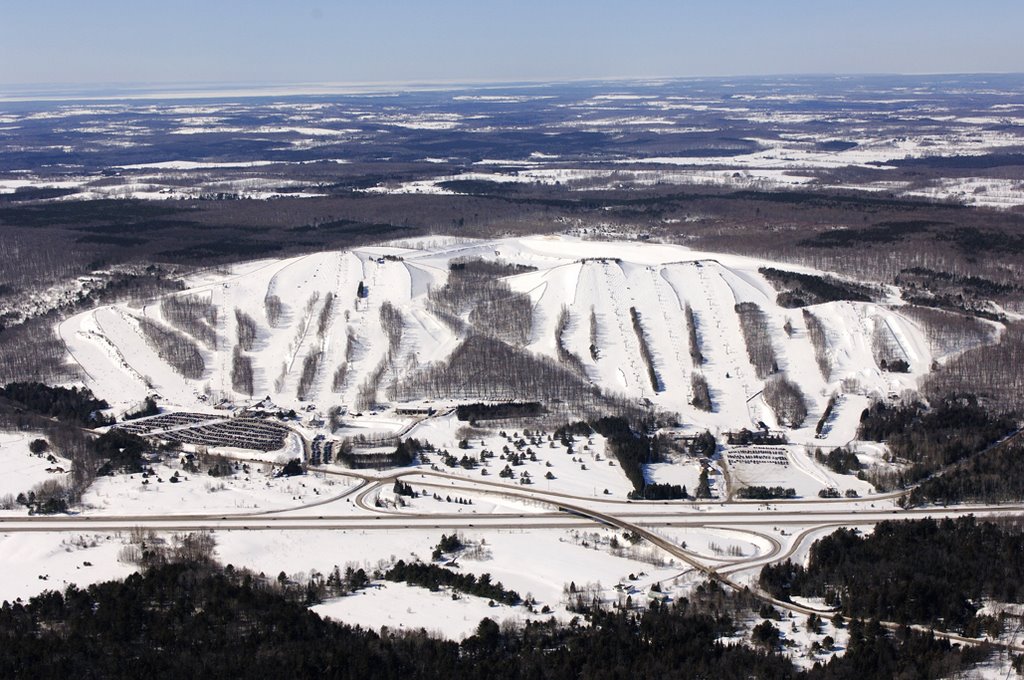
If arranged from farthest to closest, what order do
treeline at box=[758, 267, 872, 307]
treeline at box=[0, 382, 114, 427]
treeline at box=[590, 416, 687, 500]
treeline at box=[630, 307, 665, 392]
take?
1. treeline at box=[758, 267, 872, 307]
2. treeline at box=[630, 307, 665, 392]
3. treeline at box=[0, 382, 114, 427]
4. treeline at box=[590, 416, 687, 500]

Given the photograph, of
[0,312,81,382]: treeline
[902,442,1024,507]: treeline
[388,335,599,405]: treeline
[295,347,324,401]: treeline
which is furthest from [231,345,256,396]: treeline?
[902,442,1024,507]: treeline

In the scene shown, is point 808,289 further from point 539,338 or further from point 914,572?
point 914,572

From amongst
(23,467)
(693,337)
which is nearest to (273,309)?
(23,467)

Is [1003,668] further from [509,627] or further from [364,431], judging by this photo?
[364,431]

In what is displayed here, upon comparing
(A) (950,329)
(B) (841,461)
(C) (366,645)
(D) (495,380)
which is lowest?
(C) (366,645)

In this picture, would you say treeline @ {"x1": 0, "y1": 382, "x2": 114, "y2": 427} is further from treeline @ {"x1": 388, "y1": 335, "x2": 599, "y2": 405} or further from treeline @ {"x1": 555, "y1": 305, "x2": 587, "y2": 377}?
treeline @ {"x1": 555, "y1": 305, "x2": 587, "y2": 377}
